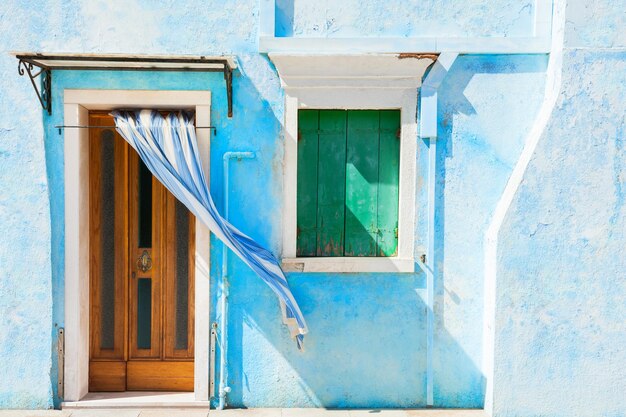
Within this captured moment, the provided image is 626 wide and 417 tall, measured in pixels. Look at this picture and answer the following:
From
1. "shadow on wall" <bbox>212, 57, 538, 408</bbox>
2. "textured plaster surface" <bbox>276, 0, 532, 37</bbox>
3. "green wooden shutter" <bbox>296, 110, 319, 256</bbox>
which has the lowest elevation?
"shadow on wall" <bbox>212, 57, 538, 408</bbox>

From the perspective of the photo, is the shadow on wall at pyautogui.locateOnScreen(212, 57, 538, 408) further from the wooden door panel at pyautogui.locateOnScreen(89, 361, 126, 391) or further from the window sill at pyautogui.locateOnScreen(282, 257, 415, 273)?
the wooden door panel at pyautogui.locateOnScreen(89, 361, 126, 391)

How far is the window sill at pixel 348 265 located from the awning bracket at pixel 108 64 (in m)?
1.48

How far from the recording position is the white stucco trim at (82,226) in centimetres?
515

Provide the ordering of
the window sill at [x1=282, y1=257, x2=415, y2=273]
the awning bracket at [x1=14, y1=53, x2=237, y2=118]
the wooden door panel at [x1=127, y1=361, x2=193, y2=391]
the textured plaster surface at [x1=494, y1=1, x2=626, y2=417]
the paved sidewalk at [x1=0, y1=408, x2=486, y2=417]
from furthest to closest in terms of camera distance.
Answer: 1. the wooden door panel at [x1=127, y1=361, x2=193, y2=391]
2. the window sill at [x1=282, y1=257, x2=415, y2=273]
3. the paved sidewalk at [x1=0, y1=408, x2=486, y2=417]
4. the textured plaster surface at [x1=494, y1=1, x2=626, y2=417]
5. the awning bracket at [x1=14, y1=53, x2=237, y2=118]

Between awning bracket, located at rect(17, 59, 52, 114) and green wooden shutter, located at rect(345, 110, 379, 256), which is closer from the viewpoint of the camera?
awning bracket, located at rect(17, 59, 52, 114)

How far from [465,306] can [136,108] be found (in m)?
3.55

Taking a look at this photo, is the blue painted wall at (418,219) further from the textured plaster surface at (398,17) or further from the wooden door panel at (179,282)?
the wooden door panel at (179,282)

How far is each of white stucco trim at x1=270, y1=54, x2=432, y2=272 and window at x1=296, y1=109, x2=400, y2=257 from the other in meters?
0.12

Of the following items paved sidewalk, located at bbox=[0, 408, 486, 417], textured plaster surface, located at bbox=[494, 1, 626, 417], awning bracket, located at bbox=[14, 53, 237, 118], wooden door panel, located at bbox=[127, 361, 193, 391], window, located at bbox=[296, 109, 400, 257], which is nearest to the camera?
awning bracket, located at bbox=[14, 53, 237, 118]

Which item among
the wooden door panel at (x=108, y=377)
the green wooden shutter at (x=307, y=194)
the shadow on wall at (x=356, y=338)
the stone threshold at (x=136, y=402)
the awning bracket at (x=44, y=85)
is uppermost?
the awning bracket at (x=44, y=85)

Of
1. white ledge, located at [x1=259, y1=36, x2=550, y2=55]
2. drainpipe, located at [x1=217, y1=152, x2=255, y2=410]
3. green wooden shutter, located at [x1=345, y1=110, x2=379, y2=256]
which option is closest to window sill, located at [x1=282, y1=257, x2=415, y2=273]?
green wooden shutter, located at [x1=345, y1=110, x2=379, y2=256]

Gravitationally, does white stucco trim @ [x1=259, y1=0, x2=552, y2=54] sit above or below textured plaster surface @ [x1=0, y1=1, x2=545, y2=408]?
above

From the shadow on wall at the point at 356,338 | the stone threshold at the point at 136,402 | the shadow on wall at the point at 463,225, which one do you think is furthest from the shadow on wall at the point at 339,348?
the stone threshold at the point at 136,402

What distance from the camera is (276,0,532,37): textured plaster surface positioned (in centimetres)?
514
